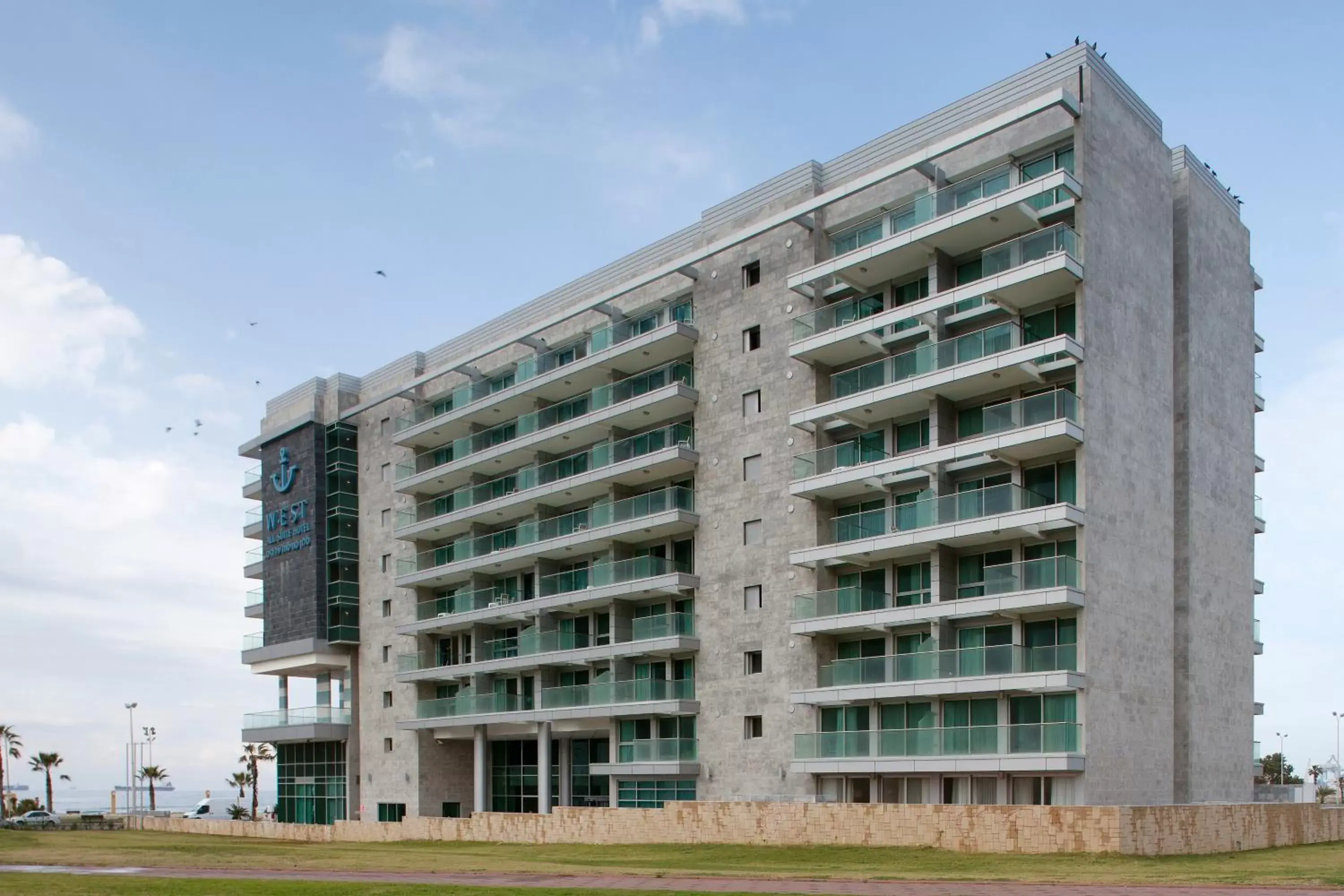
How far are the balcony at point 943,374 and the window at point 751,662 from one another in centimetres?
894

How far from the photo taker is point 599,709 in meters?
52.5

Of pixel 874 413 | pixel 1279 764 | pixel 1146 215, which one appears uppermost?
pixel 1146 215

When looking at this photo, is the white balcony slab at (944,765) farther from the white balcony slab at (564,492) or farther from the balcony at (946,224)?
the balcony at (946,224)

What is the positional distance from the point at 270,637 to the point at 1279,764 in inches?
4116

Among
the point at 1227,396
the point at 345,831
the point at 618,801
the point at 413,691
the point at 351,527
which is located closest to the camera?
the point at 1227,396

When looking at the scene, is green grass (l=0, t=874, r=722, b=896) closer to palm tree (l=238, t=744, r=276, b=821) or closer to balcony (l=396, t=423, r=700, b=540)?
balcony (l=396, t=423, r=700, b=540)

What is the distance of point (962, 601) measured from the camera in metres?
39.8

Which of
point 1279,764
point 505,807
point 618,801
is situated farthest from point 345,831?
point 1279,764

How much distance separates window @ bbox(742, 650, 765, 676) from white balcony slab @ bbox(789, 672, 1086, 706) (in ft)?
8.93

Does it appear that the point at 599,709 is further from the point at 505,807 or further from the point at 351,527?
the point at 351,527

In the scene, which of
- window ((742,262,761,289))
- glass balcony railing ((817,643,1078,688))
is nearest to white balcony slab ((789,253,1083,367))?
window ((742,262,761,289))

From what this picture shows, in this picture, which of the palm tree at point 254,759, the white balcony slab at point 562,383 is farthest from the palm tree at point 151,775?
the white balcony slab at point 562,383

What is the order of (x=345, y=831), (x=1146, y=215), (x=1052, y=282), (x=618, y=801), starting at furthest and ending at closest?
1. (x=345, y=831)
2. (x=618, y=801)
3. (x=1146, y=215)
4. (x=1052, y=282)

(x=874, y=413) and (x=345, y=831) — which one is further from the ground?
(x=874, y=413)
